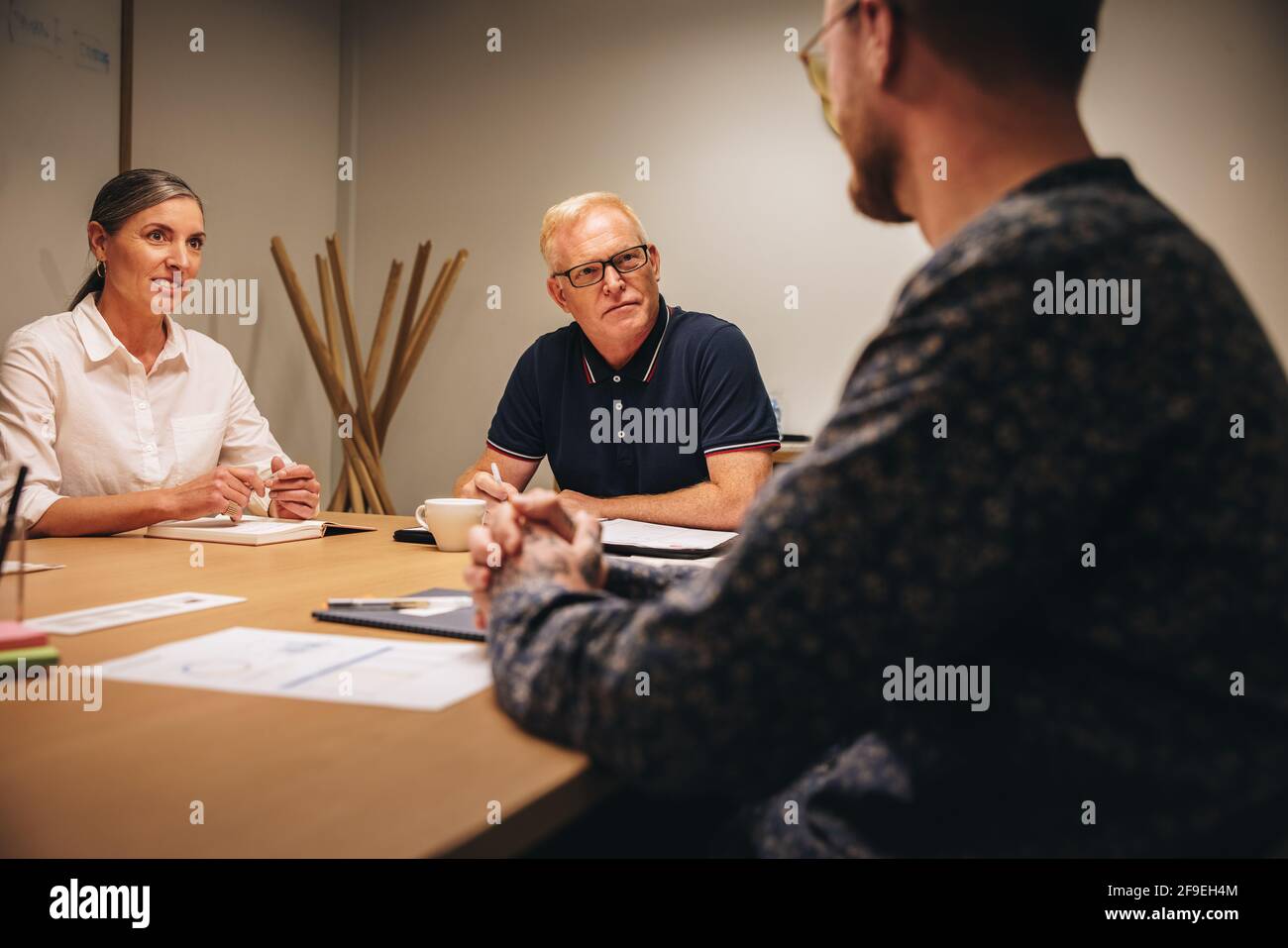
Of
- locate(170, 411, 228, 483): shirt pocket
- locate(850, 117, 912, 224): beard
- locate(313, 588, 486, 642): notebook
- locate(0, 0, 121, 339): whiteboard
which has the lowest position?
locate(313, 588, 486, 642): notebook

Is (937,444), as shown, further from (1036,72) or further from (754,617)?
(1036,72)

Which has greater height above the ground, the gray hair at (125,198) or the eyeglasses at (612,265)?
the gray hair at (125,198)

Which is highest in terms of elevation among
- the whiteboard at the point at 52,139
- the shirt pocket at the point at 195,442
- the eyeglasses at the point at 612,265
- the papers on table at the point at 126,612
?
the whiteboard at the point at 52,139

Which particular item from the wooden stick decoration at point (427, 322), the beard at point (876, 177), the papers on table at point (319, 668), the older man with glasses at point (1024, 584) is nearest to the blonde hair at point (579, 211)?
the wooden stick decoration at point (427, 322)

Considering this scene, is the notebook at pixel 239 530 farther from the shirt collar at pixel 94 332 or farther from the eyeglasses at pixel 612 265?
the eyeglasses at pixel 612 265

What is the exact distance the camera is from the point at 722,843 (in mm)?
846

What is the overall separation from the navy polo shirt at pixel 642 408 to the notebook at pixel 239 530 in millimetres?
750

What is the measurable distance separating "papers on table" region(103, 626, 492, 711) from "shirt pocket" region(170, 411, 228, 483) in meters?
1.41

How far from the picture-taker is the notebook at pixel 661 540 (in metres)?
1.46

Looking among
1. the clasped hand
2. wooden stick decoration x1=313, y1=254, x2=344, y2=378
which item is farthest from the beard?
wooden stick decoration x1=313, y1=254, x2=344, y2=378

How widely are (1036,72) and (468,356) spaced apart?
11.3 ft

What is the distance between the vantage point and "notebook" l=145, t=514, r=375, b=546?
64.4 inches

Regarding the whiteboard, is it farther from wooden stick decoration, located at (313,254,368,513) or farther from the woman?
wooden stick decoration, located at (313,254,368,513)
